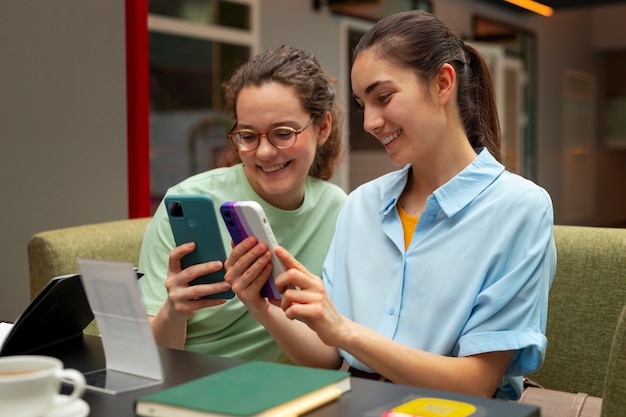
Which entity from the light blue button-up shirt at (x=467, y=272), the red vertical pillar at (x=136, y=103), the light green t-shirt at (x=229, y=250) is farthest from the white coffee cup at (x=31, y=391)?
the red vertical pillar at (x=136, y=103)

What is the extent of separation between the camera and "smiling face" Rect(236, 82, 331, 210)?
1.88 m

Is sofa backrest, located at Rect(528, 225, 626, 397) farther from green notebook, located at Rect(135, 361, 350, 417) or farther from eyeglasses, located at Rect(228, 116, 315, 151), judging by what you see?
green notebook, located at Rect(135, 361, 350, 417)

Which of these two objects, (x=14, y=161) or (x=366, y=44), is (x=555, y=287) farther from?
(x=14, y=161)

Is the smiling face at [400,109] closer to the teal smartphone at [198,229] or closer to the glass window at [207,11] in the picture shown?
the teal smartphone at [198,229]

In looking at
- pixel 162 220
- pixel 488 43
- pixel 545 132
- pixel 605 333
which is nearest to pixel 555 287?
pixel 605 333

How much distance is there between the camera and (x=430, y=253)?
5.22ft

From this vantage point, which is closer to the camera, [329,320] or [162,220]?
[329,320]

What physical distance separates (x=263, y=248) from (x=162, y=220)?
2.03 ft

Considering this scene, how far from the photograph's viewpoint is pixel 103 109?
3029mm

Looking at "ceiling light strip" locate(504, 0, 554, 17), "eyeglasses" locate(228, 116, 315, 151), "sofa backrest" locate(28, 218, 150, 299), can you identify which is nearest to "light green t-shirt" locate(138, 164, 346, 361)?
"eyeglasses" locate(228, 116, 315, 151)

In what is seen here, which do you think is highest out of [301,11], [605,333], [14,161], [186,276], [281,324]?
[301,11]

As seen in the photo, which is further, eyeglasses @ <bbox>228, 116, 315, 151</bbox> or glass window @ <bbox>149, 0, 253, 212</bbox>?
glass window @ <bbox>149, 0, 253, 212</bbox>

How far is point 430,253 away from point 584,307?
0.71 m

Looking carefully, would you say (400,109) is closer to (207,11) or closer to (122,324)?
(122,324)
